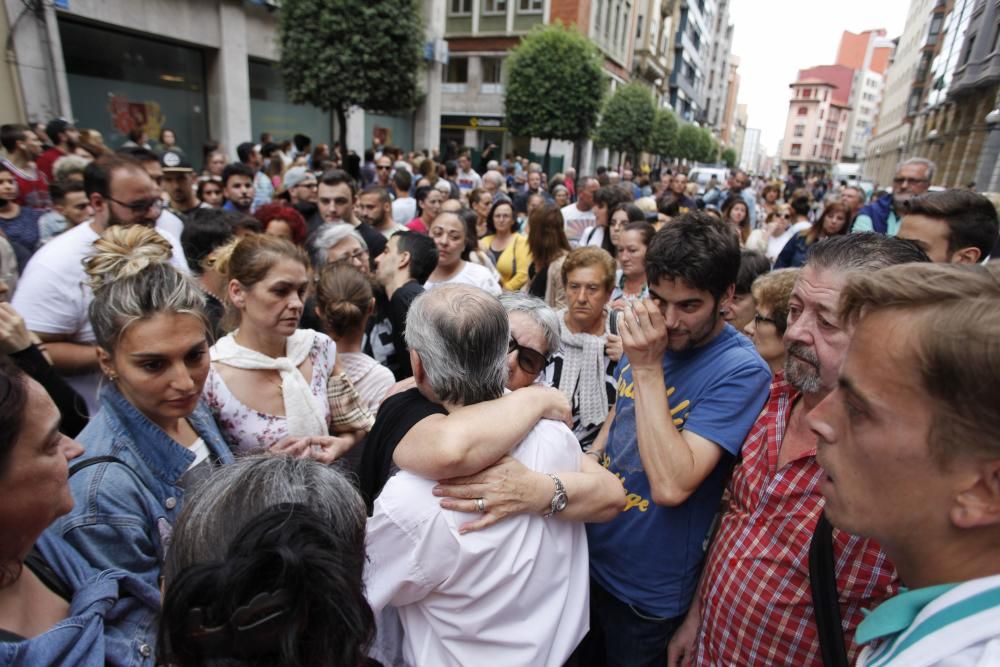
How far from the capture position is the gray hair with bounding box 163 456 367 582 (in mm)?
1039

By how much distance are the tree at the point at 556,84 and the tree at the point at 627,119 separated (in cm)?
781

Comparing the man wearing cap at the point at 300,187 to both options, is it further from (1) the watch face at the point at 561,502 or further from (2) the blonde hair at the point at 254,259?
(1) the watch face at the point at 561,502

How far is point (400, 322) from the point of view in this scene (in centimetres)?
341

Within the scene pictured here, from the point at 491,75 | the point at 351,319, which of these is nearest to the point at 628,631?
the point at 351,319

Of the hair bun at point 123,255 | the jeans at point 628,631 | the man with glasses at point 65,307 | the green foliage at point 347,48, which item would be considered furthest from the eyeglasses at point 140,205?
the green foliage at point 347,48

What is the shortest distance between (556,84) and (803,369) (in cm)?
2392

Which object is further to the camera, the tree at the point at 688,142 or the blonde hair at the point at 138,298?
the tree at the point at 688,142

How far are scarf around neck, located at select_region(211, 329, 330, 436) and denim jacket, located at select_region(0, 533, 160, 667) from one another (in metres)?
1.01

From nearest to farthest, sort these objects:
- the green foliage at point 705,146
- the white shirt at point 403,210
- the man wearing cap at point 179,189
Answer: the man wearing cap at point 179,189 → the white shirt at point 403,210 → the green foliage at point 705,146

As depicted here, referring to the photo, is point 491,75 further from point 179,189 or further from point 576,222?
point 179,189

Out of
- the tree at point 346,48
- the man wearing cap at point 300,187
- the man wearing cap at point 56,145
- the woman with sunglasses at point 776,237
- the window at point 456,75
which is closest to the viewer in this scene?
the man wearing cap at point 56,145

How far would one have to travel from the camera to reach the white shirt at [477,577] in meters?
1.33

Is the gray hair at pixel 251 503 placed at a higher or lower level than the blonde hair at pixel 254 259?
lower

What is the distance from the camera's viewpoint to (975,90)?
22.4 meters
